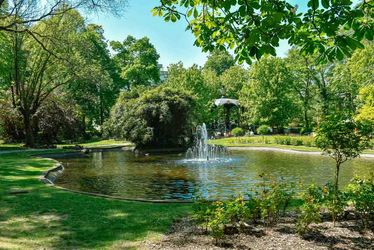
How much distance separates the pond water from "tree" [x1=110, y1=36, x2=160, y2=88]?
36053mm

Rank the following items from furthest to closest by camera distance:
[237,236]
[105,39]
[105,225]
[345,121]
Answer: [105,39]
[345,121]
[105,225]
[237,236]

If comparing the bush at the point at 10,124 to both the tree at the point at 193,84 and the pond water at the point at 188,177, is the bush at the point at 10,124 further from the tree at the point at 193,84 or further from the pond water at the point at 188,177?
the tree at the point at 193,84

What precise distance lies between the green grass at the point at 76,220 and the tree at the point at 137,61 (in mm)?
46038

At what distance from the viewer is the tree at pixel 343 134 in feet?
24.9

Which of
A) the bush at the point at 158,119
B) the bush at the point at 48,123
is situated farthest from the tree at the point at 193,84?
the bush at the point at 48,123

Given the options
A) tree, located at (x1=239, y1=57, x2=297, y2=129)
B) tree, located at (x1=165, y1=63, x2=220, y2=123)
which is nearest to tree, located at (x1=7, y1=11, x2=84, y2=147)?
tree, located at (x1=165, y1=63, x2=220, y2=123)

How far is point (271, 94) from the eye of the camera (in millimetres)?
46031

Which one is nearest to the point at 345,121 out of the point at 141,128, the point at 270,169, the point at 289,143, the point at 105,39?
the point at 270,169

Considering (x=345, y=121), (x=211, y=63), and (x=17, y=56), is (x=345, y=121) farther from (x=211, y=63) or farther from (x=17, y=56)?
(x=211, y=63)

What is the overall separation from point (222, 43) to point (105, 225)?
167 inches

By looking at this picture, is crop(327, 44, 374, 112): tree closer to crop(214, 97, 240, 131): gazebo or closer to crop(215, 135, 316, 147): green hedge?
crop(215, 135, 316, 147): green hedge

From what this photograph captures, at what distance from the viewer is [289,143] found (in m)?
34.6

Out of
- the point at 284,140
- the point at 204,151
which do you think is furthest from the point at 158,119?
the point at 284,140

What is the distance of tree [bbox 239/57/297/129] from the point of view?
45.7 meters
